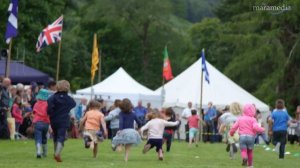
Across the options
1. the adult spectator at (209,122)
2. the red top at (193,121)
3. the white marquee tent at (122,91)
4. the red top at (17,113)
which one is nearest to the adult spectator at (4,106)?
the red top at (17,113)

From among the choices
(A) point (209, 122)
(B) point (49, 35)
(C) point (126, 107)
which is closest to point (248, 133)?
(C) point (126, 107)

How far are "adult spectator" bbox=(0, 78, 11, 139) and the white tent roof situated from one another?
17.1 meters

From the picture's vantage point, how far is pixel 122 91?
47.7 meters

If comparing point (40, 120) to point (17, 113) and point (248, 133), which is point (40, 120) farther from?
point (17, 113)

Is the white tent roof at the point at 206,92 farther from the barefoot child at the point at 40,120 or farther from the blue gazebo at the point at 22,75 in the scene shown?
the barefoot child at the point at 40,120

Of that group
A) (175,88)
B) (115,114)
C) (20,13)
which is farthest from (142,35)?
(115,114)

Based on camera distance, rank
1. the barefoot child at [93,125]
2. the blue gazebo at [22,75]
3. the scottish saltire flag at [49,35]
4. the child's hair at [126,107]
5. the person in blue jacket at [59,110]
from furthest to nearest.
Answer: the blue gazebo at [22,75]
the scottish saltire flag at [49,35]
the barefoot child at [93,125]
the child's hair at [126,107]
the person in blue jacket at [59,110]

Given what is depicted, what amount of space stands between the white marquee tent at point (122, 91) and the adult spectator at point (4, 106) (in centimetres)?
1498

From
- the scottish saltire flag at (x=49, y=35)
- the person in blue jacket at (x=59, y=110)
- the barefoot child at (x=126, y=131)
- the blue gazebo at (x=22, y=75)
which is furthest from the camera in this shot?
the blue gazebo at (x=22, y=75)

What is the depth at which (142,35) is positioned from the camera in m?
88.6

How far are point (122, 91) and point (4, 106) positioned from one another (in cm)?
1835

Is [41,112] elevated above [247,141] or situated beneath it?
elevated above

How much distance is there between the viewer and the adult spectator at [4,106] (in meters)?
28.6

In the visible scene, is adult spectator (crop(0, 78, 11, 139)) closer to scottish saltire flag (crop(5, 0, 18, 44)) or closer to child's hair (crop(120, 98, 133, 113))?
scottish saltire flag (crop(5, 0, 18, 44))
